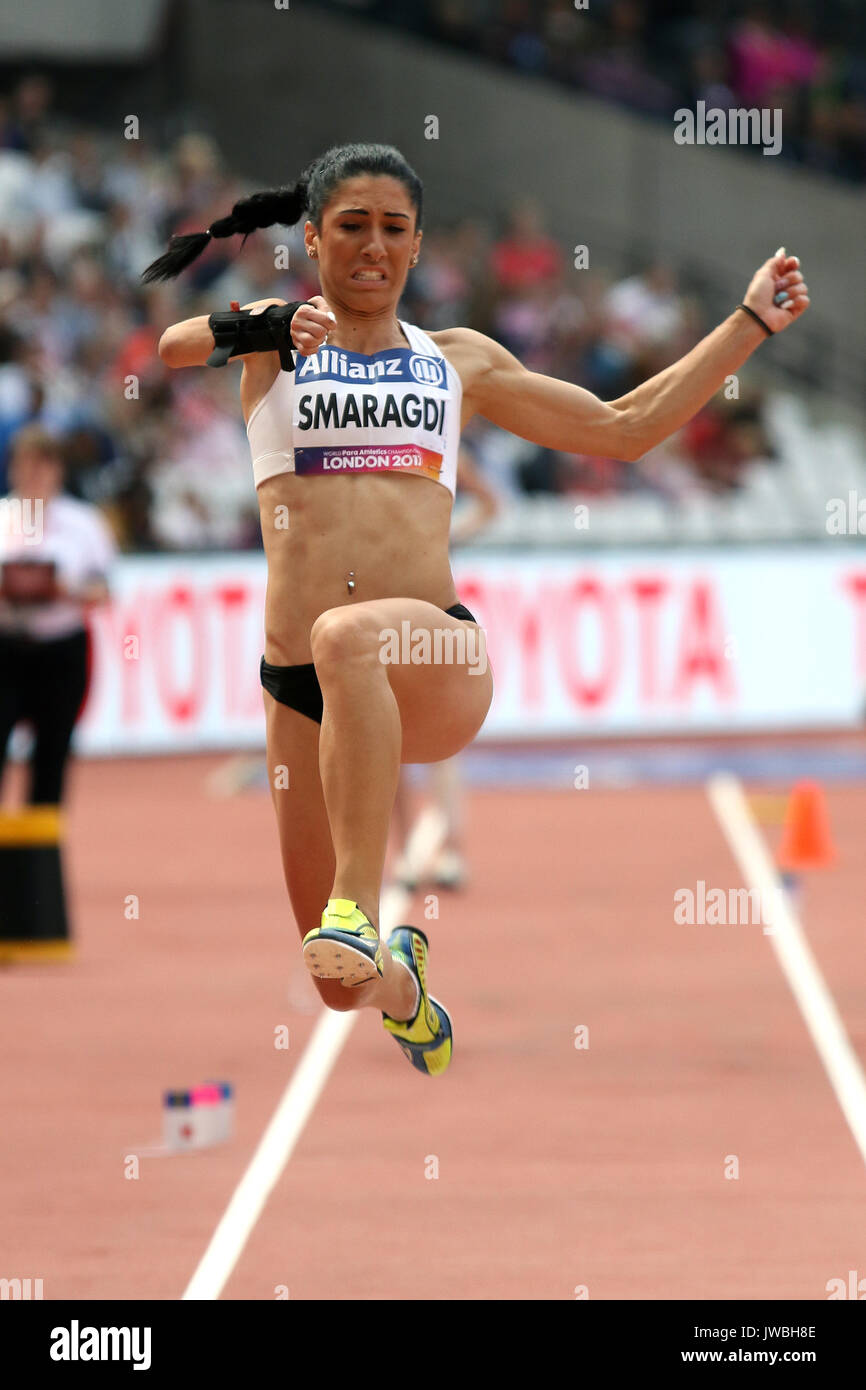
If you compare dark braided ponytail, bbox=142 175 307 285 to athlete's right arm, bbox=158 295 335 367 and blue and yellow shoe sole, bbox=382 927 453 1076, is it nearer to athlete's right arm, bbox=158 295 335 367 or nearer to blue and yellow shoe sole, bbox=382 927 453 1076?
athlete's right arm, bbox=158 295 335 367

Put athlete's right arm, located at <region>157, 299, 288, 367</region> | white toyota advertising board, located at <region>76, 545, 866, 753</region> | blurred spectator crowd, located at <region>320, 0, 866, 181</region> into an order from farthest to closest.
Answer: blurred spectator crowd, located at <region>320, 0, 866, 181</region> → white toyota advertising board, located at <region>76, 545, 866, 753</region> → athlete's right arm, located at <region>157, 299, 288, 367</region>

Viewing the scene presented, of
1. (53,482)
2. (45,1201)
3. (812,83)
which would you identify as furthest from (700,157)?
(45,1201)

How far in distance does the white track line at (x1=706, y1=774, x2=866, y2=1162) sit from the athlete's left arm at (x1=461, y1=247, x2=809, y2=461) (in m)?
2.96

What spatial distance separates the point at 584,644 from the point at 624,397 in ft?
41.5

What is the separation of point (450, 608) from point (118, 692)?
42.4 ft

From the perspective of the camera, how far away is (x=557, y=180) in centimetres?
2469

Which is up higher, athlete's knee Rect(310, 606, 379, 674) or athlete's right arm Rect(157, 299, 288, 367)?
athlete's right arm Rect(157, 299, 288, 367)

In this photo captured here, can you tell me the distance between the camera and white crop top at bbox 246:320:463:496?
4.98 metres

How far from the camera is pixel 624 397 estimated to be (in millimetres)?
5336

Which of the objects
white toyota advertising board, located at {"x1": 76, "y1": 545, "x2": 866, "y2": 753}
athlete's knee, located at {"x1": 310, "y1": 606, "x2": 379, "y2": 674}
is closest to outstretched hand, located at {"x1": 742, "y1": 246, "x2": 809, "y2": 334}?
athlete's knee, located at {"x1": 310, "y1": 606, "x2": 379, "y2": 674}

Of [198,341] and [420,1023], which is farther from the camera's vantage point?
[420,1023]

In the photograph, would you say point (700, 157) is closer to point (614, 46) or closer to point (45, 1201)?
point (614, 46)

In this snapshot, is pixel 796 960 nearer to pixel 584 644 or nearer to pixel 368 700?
pixel 368 700

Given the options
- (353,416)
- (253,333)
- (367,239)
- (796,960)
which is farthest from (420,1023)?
(796,960)
